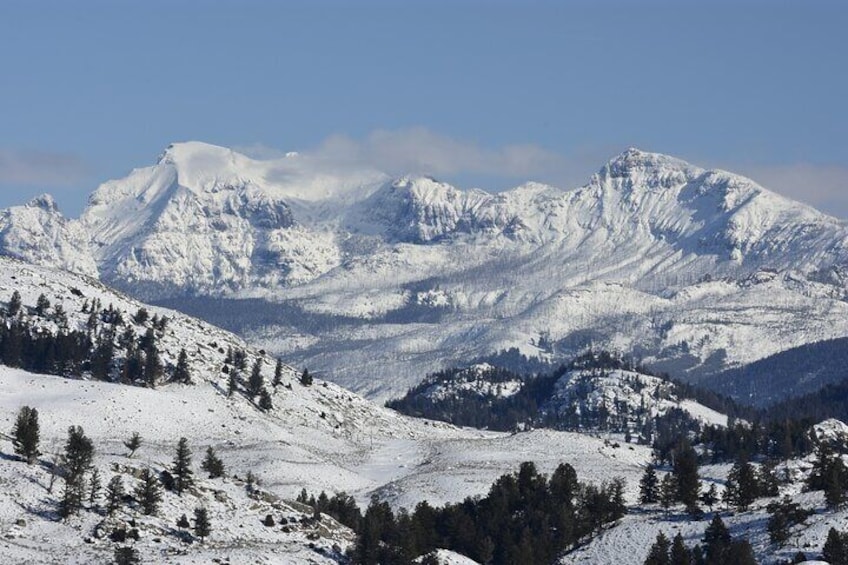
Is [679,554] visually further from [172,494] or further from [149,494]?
[149,494]

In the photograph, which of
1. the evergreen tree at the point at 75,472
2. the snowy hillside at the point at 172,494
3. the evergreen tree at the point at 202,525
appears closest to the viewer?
the snowy hillside at the point at 172,494

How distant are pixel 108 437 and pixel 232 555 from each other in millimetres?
67011

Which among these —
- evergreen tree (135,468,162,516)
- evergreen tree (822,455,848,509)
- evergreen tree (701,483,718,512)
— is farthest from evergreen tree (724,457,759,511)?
evergreen tree (135,468,162,516)

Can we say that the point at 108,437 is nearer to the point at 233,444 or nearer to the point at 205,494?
the point at 233,444

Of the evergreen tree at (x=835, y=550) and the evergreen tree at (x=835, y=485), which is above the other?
the evergreen tree at (x=835, y=485)

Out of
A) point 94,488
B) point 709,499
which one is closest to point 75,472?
point 94,488

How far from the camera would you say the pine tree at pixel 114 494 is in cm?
12488

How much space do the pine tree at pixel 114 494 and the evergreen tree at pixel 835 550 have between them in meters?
56.7

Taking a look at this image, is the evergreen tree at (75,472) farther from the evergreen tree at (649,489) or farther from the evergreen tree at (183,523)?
the evergreen tree at (649,489)

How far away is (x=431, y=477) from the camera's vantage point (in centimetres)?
18988

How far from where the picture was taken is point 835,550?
126 m

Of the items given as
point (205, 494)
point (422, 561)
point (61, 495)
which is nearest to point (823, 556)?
point (422, 561)

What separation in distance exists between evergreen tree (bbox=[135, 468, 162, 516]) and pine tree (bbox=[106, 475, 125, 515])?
1.62 metres

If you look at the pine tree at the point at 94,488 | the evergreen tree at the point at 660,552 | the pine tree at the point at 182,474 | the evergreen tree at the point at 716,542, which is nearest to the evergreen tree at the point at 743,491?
the evergreen tree at the point at 716,542
